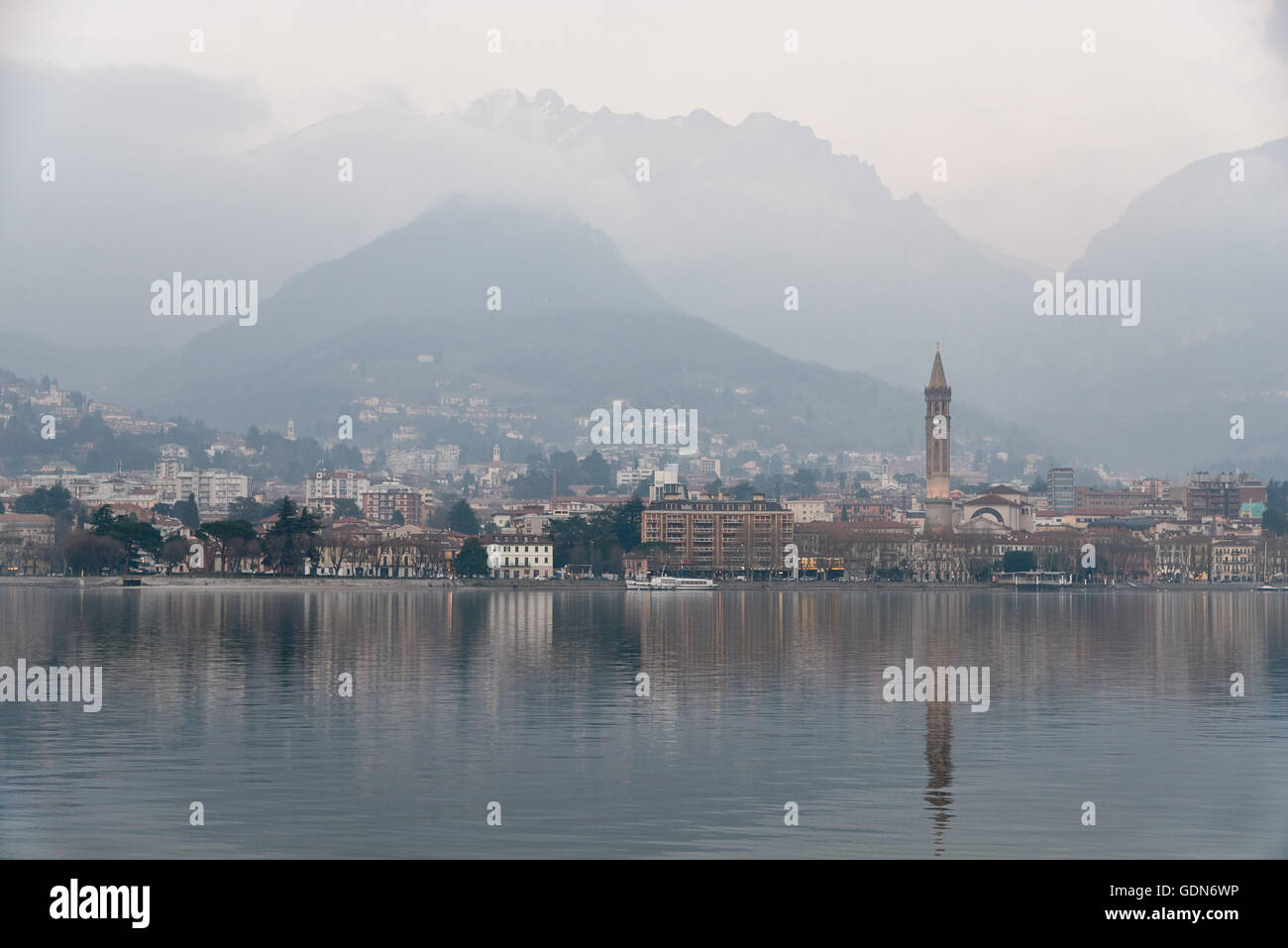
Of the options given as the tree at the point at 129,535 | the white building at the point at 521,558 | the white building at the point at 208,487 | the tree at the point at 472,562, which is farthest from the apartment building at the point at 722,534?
the white building at the point at 208,487

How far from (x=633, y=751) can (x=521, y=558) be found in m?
72.2

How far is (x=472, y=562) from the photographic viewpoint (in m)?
84.4

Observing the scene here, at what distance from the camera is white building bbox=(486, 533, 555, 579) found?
88.2m

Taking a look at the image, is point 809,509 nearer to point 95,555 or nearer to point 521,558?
point 521,558

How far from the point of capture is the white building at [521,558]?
88.2 metres

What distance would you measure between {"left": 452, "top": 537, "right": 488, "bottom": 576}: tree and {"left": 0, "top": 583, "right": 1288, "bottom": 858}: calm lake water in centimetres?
4812

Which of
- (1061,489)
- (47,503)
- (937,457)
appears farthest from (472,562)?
(1061,489)

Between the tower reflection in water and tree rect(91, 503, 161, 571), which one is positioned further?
tree rect(91, 503, 161, 571)

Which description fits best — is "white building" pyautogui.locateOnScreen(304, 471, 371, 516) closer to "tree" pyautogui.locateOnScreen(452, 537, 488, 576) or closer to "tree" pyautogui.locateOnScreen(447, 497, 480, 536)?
"tree" pyautogui.locateOnScreen(447, 497, 480, 536)

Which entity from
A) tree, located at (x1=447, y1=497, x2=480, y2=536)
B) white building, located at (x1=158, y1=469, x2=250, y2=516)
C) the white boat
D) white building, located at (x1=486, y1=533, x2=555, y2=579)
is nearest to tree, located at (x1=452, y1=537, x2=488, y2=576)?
white building, located at (x1=486, y1=533, x2=555, y2=579)

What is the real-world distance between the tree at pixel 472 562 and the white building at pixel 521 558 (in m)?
1.89
